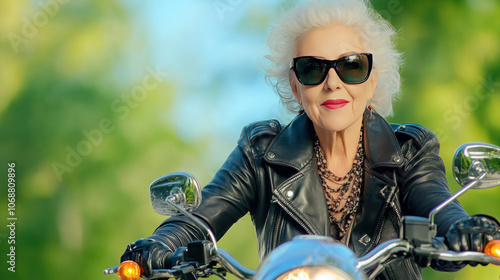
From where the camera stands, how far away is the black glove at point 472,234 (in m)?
1.27

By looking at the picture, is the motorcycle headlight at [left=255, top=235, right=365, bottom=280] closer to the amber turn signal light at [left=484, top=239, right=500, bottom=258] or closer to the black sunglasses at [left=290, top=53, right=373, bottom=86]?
the amber turn signal light at [left=484, top=239, right=500, bottom=258]

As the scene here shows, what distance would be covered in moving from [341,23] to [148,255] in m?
1.00

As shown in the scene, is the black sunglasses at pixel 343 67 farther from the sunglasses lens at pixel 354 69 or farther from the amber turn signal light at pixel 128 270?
the amber turn signal light at pixel 128 270

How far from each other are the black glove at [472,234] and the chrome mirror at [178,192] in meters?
0.50

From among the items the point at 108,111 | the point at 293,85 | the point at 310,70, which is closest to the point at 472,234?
the point at 310,70

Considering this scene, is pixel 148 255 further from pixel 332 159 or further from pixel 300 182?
pixel 332 159

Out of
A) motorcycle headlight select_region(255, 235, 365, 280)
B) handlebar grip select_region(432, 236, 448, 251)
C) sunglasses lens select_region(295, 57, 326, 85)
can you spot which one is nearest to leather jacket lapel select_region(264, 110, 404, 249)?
sunglasses lens select_region(295, 57, 326, 85)

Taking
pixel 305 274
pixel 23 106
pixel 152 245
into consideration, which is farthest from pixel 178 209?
pixel 23 106

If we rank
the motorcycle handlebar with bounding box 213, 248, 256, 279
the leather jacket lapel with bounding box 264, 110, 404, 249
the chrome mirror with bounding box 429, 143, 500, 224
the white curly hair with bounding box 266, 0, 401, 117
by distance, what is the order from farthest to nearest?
the white curly hair with bounding box 266, 0, 401, 117 < the leather jacket lapel with bounding box 264, 110, 404, 249 < the chrome mirror with bounding box 429, 143, 500, 224 < the motorcycle handlebar with bounding box 213, 248, 256, 279

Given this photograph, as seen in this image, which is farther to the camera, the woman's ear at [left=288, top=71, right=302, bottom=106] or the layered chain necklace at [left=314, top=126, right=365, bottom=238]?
the woman's ear at [left=288, top=71, right=302, bottom=106]

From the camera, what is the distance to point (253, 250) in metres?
5.13

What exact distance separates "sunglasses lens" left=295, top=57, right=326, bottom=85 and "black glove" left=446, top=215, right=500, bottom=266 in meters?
0.72

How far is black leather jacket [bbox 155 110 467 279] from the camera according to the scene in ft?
6.33

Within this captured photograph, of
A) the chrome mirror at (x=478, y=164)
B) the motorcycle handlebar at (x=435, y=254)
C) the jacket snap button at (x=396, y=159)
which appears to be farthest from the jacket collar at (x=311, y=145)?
the motorcycle handlebar at (x=435, y=254)
